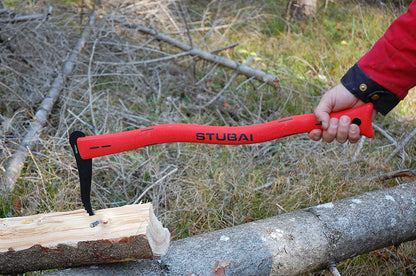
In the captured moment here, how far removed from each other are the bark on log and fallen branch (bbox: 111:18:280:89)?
1.84 metres

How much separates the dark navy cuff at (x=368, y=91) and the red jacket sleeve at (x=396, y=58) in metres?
0.02

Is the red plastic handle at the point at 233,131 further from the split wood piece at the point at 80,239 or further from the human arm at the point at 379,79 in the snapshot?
the split wood piece at the point at 80,239

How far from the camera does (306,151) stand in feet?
11.2

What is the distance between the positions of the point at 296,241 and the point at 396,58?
43.3 inches

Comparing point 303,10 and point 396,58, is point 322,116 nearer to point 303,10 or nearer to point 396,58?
point 396,58

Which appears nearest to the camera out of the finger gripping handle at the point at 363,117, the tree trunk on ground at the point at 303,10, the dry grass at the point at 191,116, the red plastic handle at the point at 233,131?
the red plastic handle at the point at 233,131

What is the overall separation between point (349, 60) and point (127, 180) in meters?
2.90

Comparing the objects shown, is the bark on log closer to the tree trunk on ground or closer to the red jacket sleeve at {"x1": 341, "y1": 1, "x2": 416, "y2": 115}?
the red jacket sleeve at {"x1": 341, "y1": 1, "x2": 416, "y2": 115}

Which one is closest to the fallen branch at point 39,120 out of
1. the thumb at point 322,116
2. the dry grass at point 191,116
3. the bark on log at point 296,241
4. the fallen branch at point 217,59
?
the dry grass at point 191,116

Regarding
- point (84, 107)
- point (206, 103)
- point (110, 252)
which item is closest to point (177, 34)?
point (206, 103)

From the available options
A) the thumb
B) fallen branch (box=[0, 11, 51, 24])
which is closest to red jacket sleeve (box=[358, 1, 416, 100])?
the thumb

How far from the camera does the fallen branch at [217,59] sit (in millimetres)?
3965

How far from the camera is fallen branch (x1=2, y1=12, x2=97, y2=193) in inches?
111

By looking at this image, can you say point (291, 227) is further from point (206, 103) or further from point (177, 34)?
point (177, 34)
